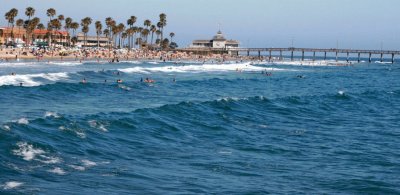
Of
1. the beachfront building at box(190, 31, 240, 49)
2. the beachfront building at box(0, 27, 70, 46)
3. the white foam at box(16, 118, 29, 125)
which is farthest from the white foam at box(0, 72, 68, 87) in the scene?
the beachfront building at box(190, 31, 240, 49)

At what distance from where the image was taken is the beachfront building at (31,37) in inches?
5064

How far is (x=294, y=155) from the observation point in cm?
2195

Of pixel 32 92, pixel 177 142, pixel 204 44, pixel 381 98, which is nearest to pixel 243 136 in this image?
pixel 177 142

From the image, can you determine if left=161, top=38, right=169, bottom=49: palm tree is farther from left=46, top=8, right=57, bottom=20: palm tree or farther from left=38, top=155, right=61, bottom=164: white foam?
left=38, top=155, right=61, bottom=164: white foam

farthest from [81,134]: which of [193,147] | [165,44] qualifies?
[165,44]

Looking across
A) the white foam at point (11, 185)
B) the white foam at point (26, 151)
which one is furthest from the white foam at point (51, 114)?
the white foam at point (11, 185)

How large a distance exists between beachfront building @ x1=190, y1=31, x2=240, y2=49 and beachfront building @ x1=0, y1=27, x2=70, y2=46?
51835mm

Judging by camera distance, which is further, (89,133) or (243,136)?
(243,136)

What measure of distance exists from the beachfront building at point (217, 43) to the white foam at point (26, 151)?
16294cm

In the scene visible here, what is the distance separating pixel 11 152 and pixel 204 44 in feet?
567

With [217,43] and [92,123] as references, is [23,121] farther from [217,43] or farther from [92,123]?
[217,43]

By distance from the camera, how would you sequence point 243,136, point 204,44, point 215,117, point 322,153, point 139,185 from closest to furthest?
point 139,185
point 322,153
point 243,136
point 215,117
point 204,44

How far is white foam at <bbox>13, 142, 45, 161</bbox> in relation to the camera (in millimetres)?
18994

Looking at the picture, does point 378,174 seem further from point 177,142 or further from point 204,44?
point 204,44
